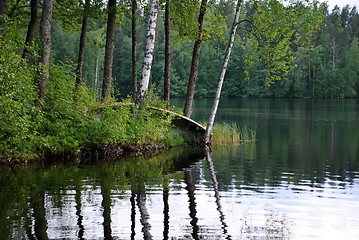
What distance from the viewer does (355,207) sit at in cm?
820

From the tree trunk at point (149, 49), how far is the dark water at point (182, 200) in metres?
2.86

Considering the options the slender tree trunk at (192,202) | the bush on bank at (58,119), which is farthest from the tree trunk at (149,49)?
the slender tree trunk at (192,202)

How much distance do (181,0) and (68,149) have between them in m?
8.33

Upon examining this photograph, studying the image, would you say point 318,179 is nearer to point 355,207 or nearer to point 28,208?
point 355,207

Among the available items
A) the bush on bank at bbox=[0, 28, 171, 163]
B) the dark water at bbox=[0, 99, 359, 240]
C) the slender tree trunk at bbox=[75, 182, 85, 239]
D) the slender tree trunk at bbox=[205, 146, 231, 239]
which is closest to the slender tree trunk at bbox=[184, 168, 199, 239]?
the dark water at bbox=[0, 99, 359, 240]

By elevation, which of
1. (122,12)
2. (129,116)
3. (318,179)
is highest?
(122,12)

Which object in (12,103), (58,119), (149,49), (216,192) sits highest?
(149,49)

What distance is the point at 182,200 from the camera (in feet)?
27.3

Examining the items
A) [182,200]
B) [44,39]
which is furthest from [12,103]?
[182,200]

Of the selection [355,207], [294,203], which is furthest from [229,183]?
[355,207]

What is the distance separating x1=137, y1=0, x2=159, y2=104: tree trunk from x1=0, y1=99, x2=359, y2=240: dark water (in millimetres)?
2864

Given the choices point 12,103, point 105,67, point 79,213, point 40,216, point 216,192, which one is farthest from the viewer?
point 105,67

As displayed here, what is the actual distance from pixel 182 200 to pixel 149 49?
8.89 meters

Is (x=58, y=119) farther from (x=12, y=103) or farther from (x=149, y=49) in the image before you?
(x=149, y=49)
